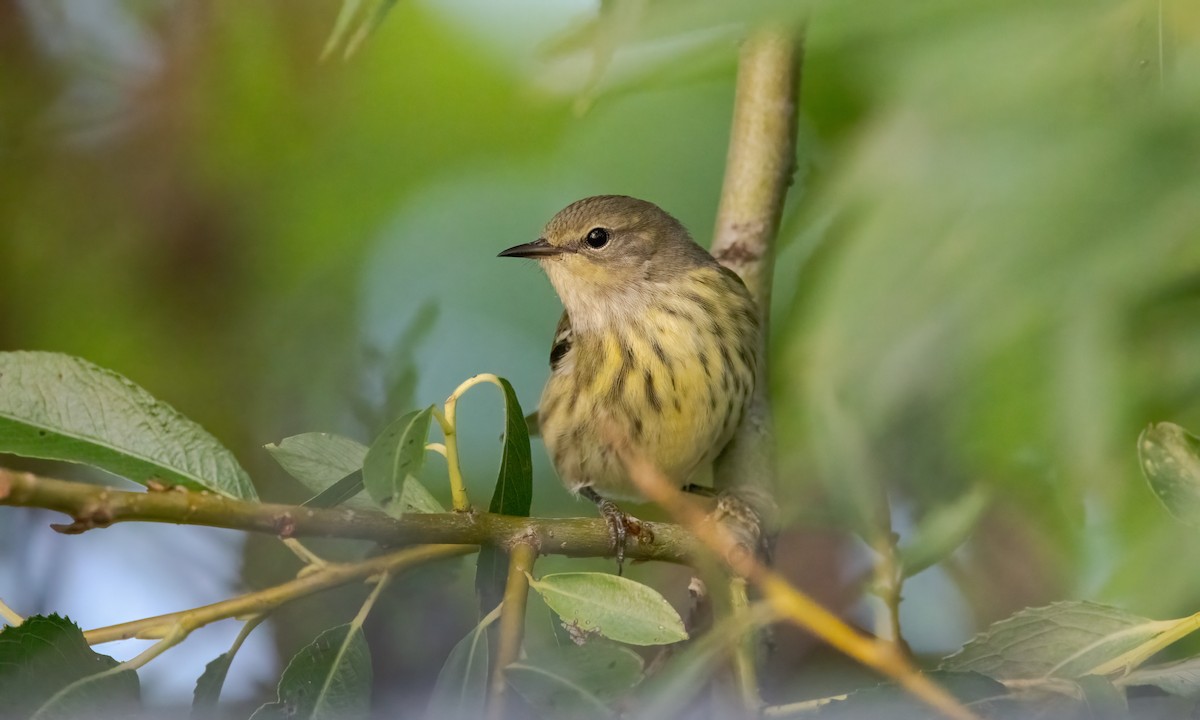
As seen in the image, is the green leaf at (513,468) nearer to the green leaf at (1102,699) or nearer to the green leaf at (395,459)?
the green leaf at (395,459)

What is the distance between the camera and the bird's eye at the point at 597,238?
1251mm

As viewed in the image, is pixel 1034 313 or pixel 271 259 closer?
pixel 1034 313

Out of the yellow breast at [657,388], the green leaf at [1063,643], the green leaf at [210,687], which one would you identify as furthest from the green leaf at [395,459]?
the yellow breast at [657,388]

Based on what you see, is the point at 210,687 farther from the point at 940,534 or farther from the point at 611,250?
the point at 611,250

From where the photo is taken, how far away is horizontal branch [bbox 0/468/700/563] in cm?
39

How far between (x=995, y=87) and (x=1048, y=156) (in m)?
0.04

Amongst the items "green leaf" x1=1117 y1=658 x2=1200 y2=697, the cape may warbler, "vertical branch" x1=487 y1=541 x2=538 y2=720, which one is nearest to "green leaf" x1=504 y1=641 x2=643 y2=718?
"vertical branch" x1=487 y1=541 x2=538 y2=720

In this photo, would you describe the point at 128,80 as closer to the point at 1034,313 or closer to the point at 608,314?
the point at 608,314

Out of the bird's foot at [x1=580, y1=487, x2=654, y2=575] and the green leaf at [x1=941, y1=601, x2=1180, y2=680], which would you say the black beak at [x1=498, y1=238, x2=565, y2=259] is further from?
the green leaf at [x1=941, y1=601, x2=1180, y2=680]

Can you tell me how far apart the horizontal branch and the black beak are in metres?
0.61

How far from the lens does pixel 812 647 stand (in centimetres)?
95

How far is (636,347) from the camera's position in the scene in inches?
44.7

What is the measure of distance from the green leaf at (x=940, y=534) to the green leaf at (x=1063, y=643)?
0.11 meters

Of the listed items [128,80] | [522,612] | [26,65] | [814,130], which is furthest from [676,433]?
[26,65]
